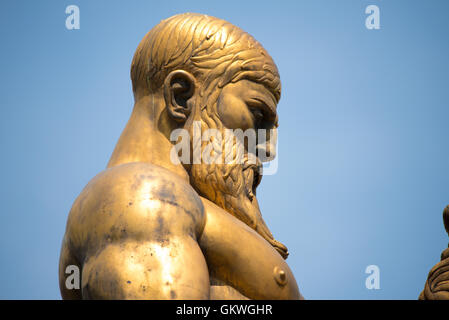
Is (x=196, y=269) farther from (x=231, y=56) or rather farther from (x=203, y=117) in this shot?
(x=231, y=56)

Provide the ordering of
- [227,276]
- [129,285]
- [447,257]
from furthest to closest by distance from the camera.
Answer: [447,257]
[227,276]
[129,285]

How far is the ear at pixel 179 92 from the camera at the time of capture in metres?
5.10

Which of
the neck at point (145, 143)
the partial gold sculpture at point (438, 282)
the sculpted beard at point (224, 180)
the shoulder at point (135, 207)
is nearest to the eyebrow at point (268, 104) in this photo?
Result: the sculpted beard at point (224, 180)

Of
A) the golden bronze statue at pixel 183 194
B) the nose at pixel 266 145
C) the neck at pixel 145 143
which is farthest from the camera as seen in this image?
the nose at pixel 266 145

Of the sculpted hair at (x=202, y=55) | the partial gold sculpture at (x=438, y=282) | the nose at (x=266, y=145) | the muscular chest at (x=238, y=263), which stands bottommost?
the partial gold sculpture at (x=438, y=282)

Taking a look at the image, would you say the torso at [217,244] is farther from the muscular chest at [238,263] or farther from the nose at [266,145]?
the nose at [266,145]

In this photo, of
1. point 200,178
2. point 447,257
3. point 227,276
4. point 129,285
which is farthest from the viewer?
point 447,257

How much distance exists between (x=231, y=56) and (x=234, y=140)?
59cm

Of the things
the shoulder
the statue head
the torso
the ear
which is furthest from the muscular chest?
the ear

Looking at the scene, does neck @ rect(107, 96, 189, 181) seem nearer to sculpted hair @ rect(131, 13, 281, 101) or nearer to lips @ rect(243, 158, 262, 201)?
sculpted hair @ rect(131, 13, 281, 101)

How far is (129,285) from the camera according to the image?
3.96m

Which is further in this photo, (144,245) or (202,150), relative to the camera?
(202,150)

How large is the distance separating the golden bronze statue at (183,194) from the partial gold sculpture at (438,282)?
1255 millimetres
